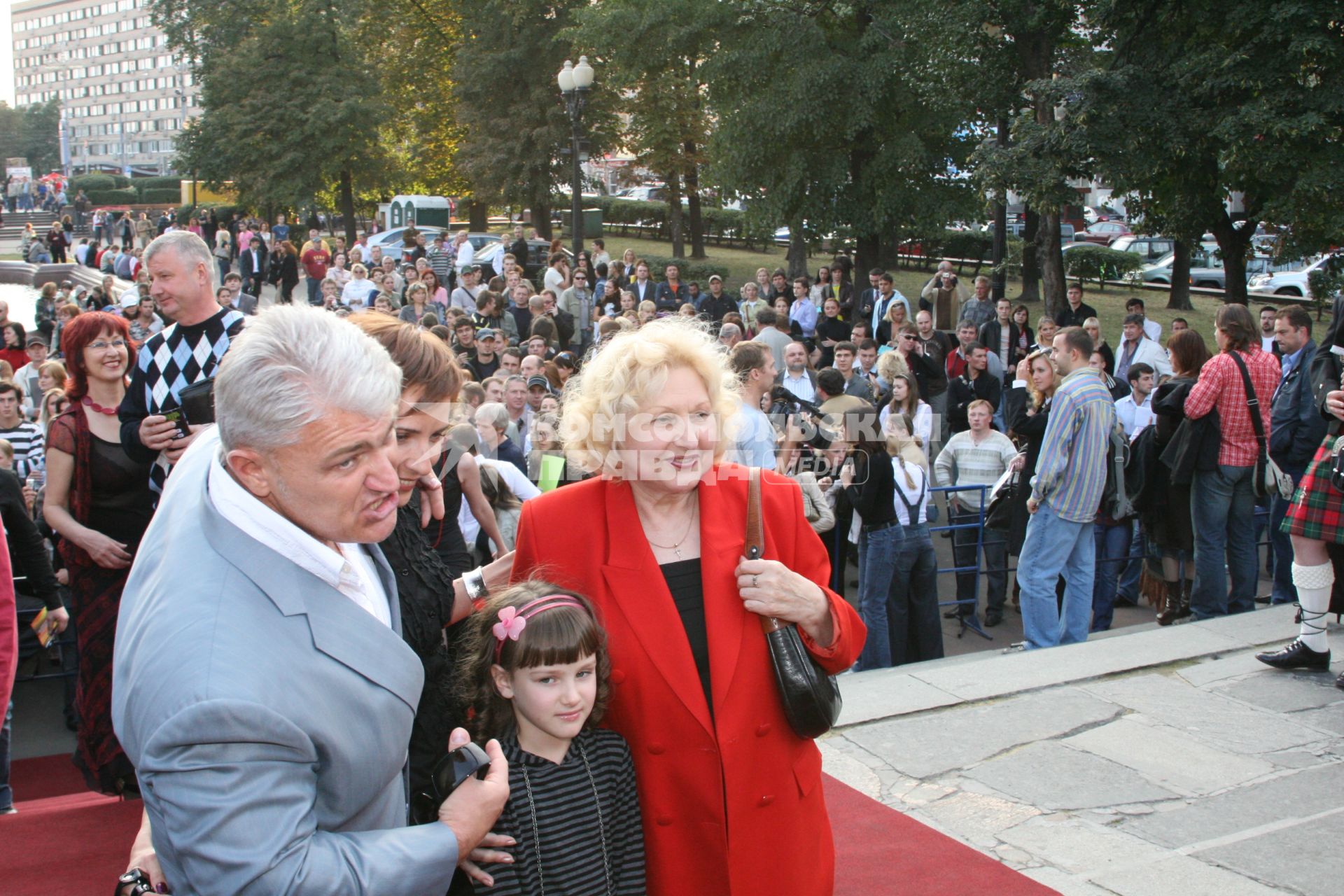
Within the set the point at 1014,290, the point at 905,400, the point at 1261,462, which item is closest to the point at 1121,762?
the point at 1261,462

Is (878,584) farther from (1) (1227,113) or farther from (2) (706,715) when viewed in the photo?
(1) (1227,113)

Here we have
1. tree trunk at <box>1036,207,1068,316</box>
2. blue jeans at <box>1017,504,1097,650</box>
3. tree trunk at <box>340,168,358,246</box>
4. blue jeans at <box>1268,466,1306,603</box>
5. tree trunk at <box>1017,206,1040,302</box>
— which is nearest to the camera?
blue jeans at <box>1017,504,1097,650</box>

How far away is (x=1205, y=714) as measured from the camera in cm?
492

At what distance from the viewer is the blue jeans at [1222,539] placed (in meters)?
7.15

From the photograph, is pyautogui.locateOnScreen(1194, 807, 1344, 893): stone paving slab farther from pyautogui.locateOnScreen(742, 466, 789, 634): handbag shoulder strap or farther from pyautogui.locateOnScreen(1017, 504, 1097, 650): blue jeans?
pyautogui.locateOnScreen(1017, 504, 1097, 650): blue jeans

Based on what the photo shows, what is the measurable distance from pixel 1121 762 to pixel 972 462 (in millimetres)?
4111

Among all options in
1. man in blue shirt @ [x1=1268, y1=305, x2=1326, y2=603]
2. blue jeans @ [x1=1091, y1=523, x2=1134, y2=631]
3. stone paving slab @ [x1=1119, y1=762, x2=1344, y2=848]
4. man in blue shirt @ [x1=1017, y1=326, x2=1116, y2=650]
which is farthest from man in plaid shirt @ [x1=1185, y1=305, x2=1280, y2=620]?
stone paving slab @ [x1=1119, y1=762, x2=1344, y2=848]

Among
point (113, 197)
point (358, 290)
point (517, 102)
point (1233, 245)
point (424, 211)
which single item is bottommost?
point (358, 290)

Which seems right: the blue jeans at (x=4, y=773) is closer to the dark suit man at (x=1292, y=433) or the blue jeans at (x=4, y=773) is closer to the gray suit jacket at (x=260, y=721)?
the gray suit jacket at (x=260, y=721)

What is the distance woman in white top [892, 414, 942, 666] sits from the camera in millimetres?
6855

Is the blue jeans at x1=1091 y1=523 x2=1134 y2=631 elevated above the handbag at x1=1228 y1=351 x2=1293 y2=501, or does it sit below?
below

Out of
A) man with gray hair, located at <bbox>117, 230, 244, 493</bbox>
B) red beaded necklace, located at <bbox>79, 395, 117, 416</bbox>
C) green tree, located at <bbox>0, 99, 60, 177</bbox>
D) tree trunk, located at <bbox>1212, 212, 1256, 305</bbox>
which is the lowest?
red beaded necklace, located at <bbox>79, 395, 117, 416</bbox>

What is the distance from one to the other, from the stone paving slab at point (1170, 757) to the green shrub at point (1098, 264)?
1012 inches

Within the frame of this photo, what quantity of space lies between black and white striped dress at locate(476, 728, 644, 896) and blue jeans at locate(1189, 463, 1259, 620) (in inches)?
235
